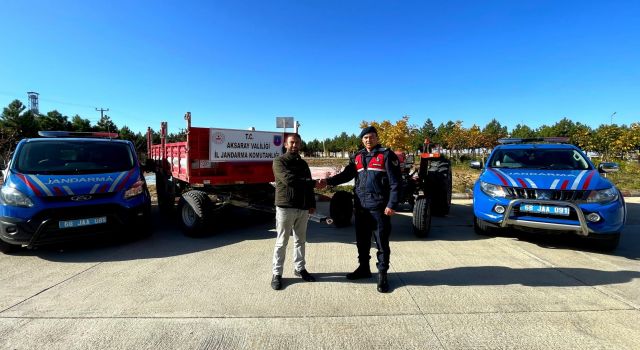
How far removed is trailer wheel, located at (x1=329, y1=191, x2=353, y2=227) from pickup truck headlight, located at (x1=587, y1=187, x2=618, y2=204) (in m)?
3.39

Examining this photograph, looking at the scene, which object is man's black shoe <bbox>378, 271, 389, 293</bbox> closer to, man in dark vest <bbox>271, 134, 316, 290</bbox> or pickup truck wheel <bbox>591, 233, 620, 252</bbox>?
man in dark vest <bbox>271, 134, 316, 290</bbox>

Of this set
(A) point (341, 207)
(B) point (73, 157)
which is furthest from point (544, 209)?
(B) point (73, 157)

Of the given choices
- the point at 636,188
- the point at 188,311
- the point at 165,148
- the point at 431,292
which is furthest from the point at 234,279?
the point at 636,188

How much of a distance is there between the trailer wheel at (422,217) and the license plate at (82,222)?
4.52 meters

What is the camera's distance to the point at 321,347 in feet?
7.73

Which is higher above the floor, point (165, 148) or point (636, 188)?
point (165, 148)

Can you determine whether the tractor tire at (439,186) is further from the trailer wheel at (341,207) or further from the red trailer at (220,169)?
the red trailer at (220,169)

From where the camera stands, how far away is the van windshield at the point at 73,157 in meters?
4.79

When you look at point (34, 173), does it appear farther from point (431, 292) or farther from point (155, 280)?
point (431, 292)

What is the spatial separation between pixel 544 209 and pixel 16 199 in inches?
268

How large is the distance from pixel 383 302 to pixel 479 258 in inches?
76.2

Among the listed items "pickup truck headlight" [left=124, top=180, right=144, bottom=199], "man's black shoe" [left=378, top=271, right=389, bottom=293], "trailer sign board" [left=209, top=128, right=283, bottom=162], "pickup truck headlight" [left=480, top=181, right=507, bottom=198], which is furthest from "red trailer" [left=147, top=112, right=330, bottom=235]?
"pickup truck headlight" [left=480, top=181, right=507, bottom=198]

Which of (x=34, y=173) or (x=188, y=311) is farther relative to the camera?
(x=34, y=173)

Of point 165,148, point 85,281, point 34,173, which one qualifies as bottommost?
point 85,281
